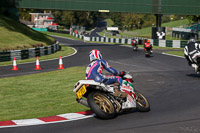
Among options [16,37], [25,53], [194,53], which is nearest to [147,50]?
[25,53]

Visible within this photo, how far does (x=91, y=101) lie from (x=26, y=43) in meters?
29.2

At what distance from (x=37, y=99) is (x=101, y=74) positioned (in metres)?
3.84

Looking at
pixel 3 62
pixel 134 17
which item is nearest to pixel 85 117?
pixel 3 62

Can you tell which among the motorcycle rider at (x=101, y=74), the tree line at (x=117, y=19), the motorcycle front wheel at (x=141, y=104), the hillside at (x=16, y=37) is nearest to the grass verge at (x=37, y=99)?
the motorcycle rider at (x=101, y=74)

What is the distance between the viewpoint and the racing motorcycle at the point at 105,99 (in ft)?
25.9

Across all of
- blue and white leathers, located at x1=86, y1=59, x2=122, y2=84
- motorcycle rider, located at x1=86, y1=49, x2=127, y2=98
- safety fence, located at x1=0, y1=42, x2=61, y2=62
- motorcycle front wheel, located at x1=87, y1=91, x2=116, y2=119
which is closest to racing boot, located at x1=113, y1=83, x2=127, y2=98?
motorcycle rider, located at x1=86, y1=49, x2=127, y2=98

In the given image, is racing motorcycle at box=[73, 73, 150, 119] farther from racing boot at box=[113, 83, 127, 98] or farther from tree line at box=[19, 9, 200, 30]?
tree line at box=[19, 9, 200, 30]

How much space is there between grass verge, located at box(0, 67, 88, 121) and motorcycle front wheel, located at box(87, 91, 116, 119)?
4.60 feet

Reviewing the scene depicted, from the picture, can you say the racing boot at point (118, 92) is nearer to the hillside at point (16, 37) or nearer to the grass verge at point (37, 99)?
the grass verge at point (37, 99)

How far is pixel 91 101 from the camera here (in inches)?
310

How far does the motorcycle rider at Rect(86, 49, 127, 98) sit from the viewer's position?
832cm

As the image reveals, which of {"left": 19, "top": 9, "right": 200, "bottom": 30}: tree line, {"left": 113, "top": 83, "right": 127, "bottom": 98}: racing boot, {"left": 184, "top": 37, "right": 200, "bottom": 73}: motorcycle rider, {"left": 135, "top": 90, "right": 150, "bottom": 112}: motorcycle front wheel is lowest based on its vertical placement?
{"left": 135, "top": 90, "right": 150, "bottom": 112}: motorcycle front wheel

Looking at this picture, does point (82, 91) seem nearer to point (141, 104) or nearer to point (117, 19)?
point (141, 104)

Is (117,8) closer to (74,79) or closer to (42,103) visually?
(74,79)
